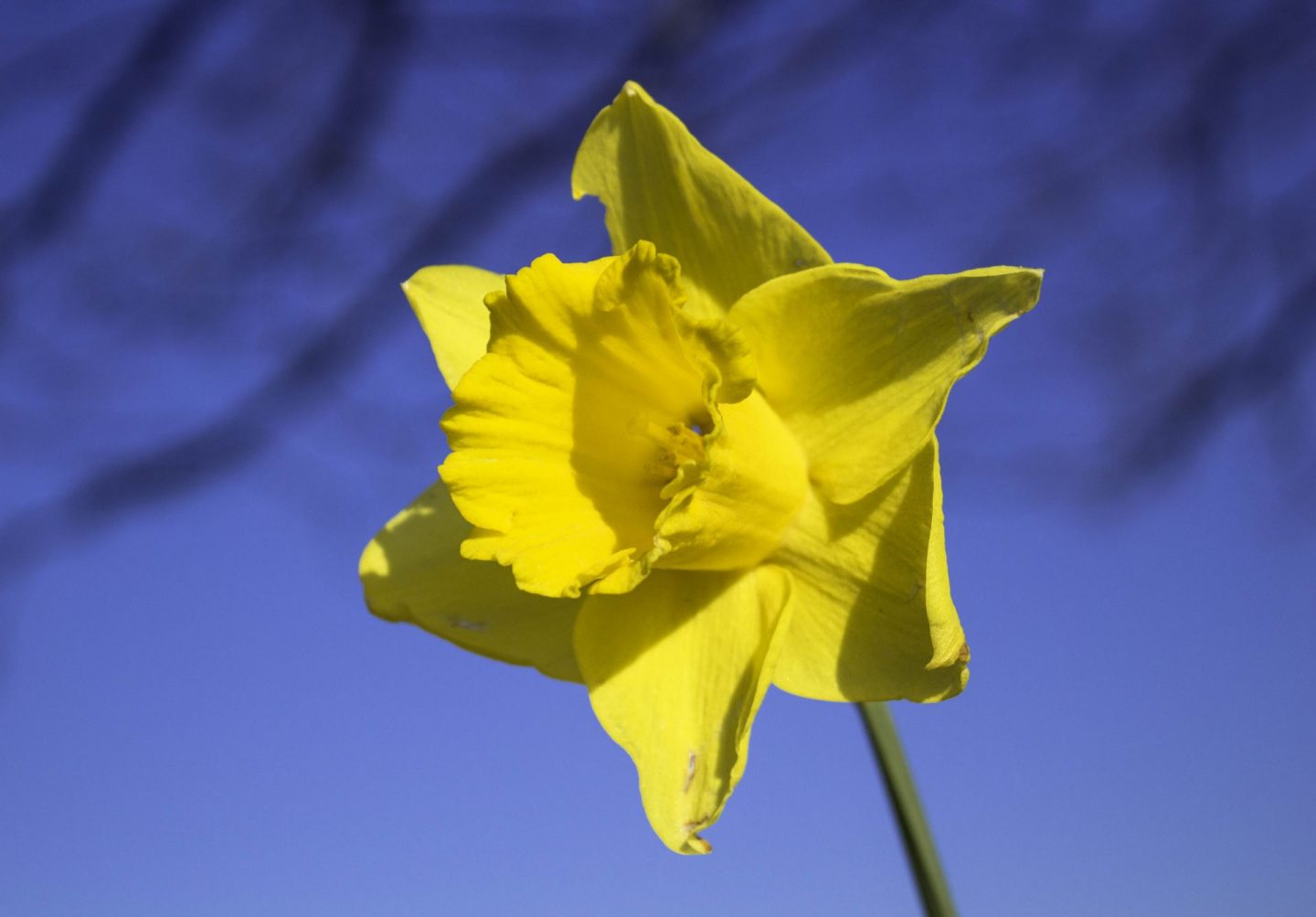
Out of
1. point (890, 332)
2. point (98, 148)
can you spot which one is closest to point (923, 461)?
point (890, 332)

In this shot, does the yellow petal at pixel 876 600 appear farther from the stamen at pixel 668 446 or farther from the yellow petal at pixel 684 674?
the stamen at pixel 668 446

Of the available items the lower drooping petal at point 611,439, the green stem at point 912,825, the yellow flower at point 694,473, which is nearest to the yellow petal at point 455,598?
the yellow flower at point 694,473

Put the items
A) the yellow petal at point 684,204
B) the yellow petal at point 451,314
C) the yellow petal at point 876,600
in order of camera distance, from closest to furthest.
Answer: the yellow petal at point 876,600
the yellow petal at point 684,204
the yellow petal at point 451,314

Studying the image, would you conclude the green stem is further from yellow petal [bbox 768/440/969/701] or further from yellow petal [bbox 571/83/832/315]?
yellow petal [bbox 571/83/832/315]

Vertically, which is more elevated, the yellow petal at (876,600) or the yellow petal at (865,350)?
the yellow petal at (865,350)

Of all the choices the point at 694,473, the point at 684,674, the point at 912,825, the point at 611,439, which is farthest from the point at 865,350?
the point at 912,825

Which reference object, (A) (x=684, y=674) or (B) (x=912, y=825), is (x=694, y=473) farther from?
(B) (x=912, y=825)

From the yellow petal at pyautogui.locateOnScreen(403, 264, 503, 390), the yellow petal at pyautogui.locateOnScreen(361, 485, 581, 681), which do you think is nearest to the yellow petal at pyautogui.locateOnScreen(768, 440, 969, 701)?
the yellow petal at pyautogui.locateOnScreen(361, 485, 581, 681)
